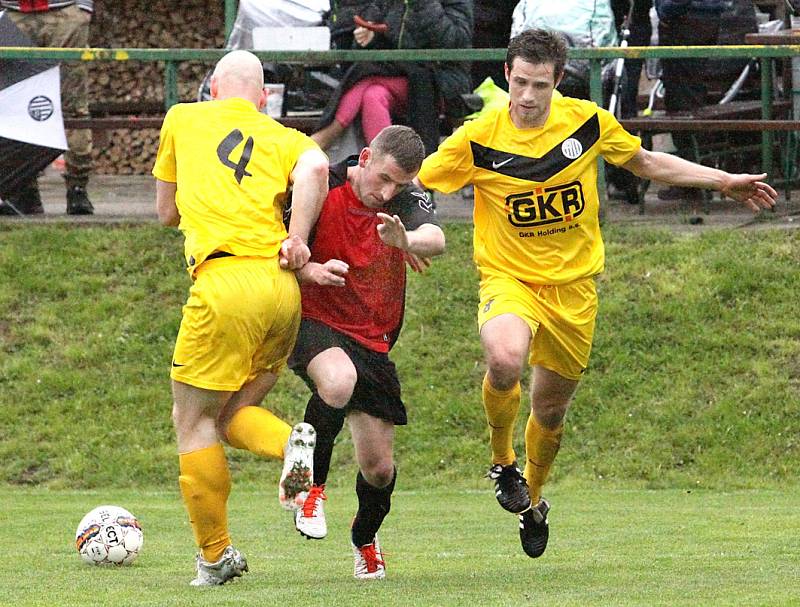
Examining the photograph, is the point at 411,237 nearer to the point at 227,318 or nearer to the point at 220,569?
the point at 227,318

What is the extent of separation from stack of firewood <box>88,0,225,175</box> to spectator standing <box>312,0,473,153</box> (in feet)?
23.3

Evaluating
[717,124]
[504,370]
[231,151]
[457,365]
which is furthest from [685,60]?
[231,151]

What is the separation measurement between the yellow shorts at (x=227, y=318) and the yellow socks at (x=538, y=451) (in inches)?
92.1

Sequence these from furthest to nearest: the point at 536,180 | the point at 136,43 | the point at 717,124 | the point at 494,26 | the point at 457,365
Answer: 1. the point at 136,43
2. the point at 494,26
3. the point at 717,124
4. the point at 457,365
5. the point at 536,180

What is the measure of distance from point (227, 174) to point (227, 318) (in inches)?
26.0

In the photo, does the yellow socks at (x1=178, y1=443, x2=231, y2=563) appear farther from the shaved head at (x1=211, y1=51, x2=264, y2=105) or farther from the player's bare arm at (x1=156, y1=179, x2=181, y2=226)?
the shaved head at (x1=211, y1=51, x2=264, y2=105)

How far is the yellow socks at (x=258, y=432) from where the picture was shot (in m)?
6.85

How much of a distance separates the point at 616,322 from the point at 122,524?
631 centimetres

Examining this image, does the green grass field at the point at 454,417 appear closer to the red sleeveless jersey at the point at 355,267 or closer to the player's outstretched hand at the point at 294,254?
the red sleeveless jersey at the point at 355,267

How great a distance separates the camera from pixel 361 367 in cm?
725

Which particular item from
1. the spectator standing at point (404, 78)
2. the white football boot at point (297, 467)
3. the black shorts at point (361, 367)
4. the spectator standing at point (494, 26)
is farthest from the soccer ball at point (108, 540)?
the spectator standing at point (494, 26)

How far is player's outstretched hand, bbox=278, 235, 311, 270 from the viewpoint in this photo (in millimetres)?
6840

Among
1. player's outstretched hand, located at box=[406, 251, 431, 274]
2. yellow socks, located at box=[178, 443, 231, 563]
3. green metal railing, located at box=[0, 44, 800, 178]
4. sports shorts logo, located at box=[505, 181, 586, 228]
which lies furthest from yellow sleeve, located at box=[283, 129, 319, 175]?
green metal railing, located at box=[0, 44, 800, 178]

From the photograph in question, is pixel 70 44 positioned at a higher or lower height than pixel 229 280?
lower
